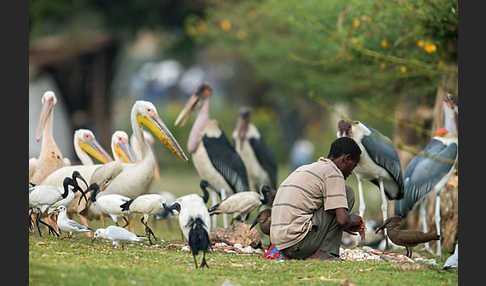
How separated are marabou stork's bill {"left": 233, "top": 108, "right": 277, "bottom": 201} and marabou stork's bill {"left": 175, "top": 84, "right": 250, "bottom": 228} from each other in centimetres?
138

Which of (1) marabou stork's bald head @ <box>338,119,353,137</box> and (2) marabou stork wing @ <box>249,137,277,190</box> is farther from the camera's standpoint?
(2) marabou stork wing @ <box>249,137,277,190</box>

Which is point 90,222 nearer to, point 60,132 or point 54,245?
point 54,245

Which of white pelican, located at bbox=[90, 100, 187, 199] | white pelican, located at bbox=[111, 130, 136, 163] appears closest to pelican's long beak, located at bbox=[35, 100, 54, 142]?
white pelican, located at bbox=[111, 130, 136, 163]

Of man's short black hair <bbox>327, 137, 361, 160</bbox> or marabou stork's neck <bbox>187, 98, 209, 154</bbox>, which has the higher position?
marabou stork's neck <bbox>187, 98, 209, 154</bbox>

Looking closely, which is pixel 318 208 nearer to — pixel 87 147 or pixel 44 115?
pixel 87 147

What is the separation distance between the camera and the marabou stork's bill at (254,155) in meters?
13.1

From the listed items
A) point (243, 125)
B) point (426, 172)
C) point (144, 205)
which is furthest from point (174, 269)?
point (243, 125)

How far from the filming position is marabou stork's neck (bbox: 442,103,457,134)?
33.5ft

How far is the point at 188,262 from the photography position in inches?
305

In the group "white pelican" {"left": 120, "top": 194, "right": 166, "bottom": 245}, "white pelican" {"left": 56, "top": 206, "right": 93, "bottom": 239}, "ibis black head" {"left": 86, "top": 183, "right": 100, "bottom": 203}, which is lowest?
"white pelican" {"left": 56, "top": 206, "right": 93, "bottom": 239}

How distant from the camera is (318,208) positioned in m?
7.91

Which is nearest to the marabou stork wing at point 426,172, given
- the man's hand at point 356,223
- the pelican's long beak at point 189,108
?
the man's hand at point 356,223

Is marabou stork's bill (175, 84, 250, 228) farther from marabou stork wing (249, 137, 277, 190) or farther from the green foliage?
the green foliage

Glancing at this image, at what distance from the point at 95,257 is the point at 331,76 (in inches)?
364
